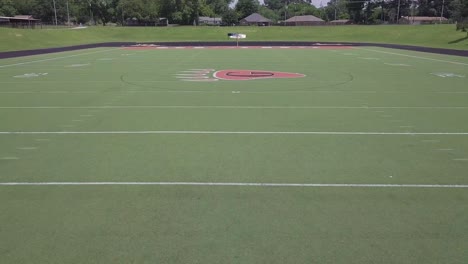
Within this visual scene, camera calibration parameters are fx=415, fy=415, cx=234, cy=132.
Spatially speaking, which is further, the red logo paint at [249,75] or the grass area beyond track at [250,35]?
the grass area beyond track at [250,35]

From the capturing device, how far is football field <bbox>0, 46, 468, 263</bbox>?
4.45m

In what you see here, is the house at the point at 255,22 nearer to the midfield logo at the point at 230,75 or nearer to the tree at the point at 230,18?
the tree at the point at 230,18

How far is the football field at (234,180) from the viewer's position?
4.45 metres

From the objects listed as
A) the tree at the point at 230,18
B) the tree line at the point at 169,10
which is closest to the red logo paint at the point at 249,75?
the tree line at the point at 169,10

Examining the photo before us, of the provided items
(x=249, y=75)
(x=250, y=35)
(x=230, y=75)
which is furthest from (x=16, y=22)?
(x=249, y=75)

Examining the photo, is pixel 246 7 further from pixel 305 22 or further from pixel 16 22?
pixel 16 22

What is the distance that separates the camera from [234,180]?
6359mm

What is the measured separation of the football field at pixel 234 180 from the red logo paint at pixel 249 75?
6513mm

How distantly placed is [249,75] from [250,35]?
5493cm

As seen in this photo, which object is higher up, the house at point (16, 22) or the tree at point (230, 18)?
the tree at point (230, 18)

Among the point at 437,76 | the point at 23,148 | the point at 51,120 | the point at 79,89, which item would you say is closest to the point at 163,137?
the point at 23,148

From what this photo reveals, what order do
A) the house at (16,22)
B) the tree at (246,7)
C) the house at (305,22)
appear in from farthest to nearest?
the tree at (246,7) < the house at (305,22) < the house at (16,22)

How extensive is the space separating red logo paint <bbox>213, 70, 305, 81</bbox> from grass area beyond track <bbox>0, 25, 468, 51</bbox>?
27.4 meters

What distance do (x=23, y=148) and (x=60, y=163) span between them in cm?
150
